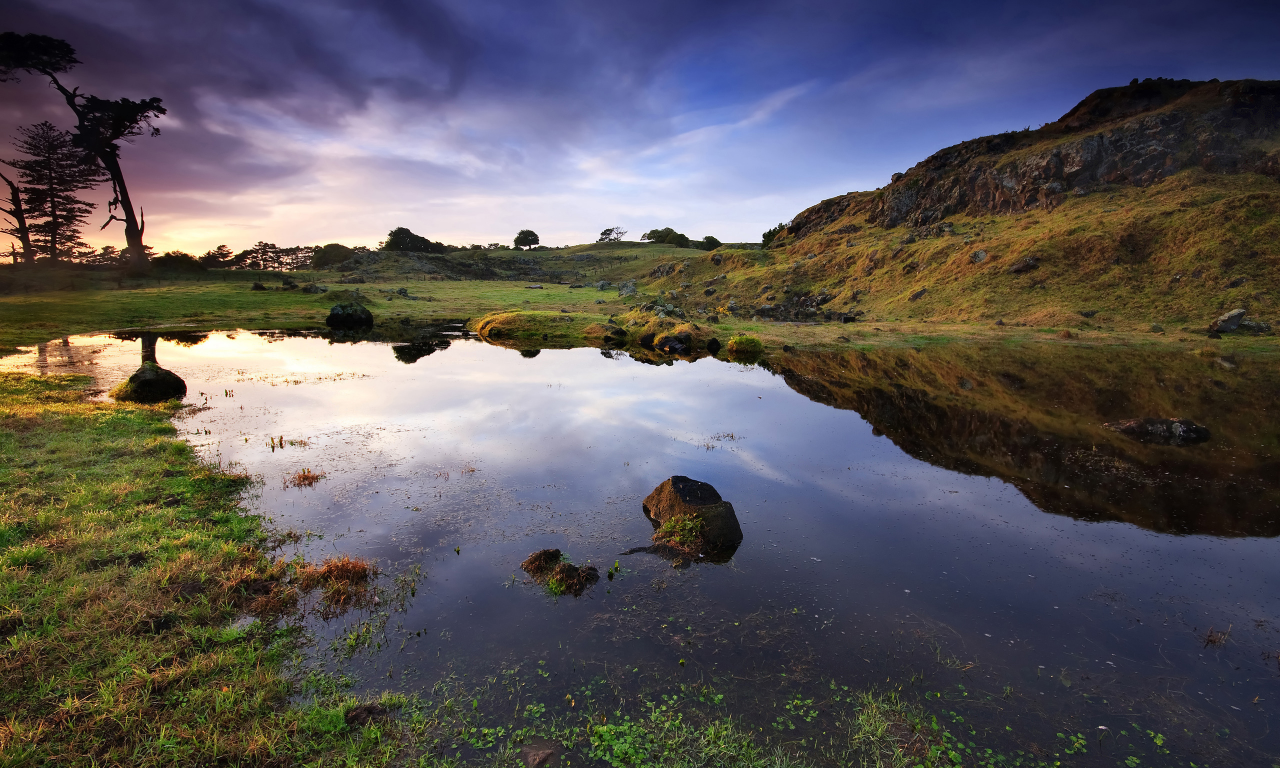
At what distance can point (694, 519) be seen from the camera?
11.4 m

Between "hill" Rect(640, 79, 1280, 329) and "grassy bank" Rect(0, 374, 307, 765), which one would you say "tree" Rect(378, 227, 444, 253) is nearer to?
"hill" Rect(640, 79, 1280, 329)

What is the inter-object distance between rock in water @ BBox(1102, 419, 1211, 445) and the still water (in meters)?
0.93

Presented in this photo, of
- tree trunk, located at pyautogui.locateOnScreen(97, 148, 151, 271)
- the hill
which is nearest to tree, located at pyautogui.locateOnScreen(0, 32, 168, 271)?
tree trunk, located at pyautogui.locateOnScreen(97, 148, 151, 271)

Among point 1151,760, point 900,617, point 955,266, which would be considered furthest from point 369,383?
point 955,266

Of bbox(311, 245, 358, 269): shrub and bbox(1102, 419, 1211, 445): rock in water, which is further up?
bbox(311, 245, 358, 269): shrub

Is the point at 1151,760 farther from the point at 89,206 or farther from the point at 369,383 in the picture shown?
the point at 89,206

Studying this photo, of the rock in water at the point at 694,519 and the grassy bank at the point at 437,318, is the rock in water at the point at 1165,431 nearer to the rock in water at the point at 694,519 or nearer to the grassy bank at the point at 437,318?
the rock in water at the point at 694,519

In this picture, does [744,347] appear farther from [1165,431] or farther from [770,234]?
[770,234]

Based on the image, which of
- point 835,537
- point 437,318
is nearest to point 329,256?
point 437,318

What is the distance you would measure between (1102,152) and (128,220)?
131 m

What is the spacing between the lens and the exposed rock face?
198ft

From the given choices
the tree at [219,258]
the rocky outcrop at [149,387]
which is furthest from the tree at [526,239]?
the rocky outcrop at [149,387]

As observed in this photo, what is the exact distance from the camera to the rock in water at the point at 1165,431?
60.3ft

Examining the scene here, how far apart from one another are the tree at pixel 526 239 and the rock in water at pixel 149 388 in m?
150
